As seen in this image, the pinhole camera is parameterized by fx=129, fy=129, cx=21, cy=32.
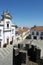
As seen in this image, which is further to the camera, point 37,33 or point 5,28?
point 37,33

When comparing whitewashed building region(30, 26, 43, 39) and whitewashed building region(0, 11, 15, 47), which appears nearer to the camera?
whitewashed building region(0, 11, 15, 47)

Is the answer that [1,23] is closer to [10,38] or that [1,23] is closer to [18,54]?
[10,38]

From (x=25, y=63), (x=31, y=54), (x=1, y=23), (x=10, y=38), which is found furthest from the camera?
(x=10, y=38)

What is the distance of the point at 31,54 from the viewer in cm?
450

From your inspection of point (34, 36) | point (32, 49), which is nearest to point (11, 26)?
point (34, 36)

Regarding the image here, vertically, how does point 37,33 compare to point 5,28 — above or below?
below

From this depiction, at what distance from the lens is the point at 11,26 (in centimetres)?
2555

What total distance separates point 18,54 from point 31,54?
0.81m

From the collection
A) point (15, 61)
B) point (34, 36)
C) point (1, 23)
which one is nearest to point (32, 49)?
point (15, 61)

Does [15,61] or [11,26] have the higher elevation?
[11,26]

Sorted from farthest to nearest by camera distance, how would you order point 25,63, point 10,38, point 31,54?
point 10,38 → point 31,54 → point 25,63

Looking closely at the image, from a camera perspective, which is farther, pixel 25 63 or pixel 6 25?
pixel 6 25

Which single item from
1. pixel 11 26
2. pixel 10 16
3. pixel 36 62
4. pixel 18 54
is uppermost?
pixel 10 16

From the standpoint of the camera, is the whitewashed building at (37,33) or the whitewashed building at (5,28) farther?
the whitewashed building at (37,33)
